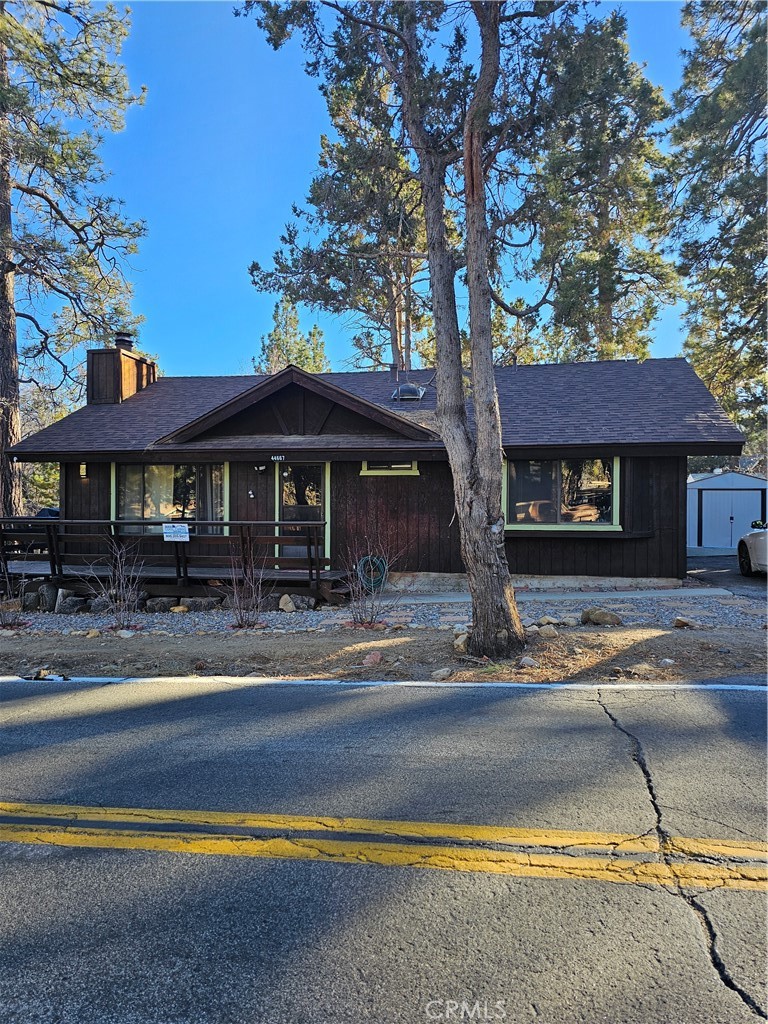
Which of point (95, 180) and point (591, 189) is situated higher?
point (95, 180)

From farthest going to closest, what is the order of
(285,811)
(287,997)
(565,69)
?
(565,69) → (285,811) → (287,997)

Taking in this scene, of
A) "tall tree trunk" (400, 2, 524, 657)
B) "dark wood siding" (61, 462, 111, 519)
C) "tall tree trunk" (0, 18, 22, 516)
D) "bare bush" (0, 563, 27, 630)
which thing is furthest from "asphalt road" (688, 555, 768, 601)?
"tall tree trunk" (0, 18, 22, 516)

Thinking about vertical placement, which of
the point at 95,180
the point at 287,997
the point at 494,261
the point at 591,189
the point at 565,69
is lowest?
the point at 287,997

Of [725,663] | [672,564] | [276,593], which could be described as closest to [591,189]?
[725,663]

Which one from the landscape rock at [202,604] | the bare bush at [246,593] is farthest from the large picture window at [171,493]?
the landscape rock at [202,604]

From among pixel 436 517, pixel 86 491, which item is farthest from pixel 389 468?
pixel 86 491

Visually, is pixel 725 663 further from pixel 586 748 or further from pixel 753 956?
pixel 753 956

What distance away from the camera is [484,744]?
4.33m

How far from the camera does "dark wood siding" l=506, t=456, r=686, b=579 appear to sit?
12117 millimetres

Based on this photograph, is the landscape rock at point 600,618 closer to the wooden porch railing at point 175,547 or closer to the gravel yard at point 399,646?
the gravel yard at point 399,646

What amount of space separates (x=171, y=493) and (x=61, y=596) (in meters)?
3.20

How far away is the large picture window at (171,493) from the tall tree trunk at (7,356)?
3.51m

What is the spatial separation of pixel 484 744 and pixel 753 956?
2110mm

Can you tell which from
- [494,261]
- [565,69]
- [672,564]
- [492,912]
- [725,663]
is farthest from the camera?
[672,564]
